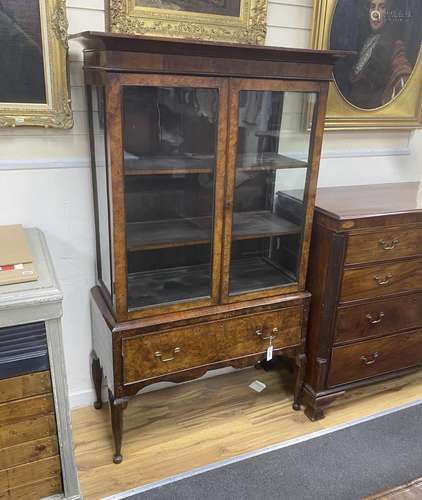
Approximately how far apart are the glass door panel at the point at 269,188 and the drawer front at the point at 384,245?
218 mm

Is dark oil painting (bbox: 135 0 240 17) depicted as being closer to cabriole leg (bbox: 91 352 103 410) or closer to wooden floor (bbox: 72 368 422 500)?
cabriole leg (bbox: 91 352 103 410)

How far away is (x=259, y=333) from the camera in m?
1.89

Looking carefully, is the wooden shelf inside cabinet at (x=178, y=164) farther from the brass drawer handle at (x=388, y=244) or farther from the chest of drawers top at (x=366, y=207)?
the brass drawer handle at (x=388, y=244)

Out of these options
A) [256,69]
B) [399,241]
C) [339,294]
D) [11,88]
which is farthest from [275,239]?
[11,88]

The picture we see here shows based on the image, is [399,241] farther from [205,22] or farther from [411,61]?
[205,22]

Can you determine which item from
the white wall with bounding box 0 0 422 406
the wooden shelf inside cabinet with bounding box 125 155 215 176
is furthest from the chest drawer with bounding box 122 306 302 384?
the wooden shelf inside cabinet with bounding box 125 155 215 176

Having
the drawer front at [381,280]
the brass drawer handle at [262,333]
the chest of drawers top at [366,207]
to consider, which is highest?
the chest of drawers top at [366,207]

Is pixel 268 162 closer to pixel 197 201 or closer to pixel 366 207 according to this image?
pixel 197 201

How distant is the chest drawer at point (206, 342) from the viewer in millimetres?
1700

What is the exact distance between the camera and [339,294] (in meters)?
1.90

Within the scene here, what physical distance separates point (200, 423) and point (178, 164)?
1.18 meters

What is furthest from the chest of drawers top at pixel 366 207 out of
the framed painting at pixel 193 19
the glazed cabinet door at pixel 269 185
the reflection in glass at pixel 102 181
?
the reflection in glass at pixel 102 181

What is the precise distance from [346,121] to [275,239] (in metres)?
0.74

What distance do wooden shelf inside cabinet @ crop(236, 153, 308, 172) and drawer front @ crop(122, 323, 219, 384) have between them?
2.06 feet
